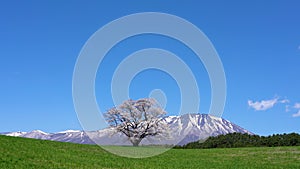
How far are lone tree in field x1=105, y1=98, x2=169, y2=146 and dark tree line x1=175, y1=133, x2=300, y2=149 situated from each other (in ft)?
37.7

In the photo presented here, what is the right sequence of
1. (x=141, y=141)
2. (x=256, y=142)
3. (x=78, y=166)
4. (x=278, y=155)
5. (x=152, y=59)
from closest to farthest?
(x=78, y=166)
(x=152, y=59)
(x=278, y=155)
(x=256, y=142)
(x=141, y=141)

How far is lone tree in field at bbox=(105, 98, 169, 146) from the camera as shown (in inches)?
3509

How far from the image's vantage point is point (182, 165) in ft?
117

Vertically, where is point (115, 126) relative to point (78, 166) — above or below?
above

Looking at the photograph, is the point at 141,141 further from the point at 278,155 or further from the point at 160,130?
the point at 278,155

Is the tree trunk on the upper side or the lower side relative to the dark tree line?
upper

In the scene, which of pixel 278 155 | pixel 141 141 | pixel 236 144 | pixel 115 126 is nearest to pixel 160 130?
pixel 141 141

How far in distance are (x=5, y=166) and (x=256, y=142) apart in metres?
58.6

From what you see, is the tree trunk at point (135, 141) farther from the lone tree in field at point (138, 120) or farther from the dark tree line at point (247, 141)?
the dark tree line at point (247, 141)

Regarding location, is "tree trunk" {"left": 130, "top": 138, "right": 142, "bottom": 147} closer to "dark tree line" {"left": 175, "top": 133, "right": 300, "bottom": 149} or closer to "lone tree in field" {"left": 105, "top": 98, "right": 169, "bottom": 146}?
"lone tree in field" {"left": 105, "top": 98, "right": 169, "bottom": 146}

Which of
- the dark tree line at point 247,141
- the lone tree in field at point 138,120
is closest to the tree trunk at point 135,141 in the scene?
the lone tree in field at point 138,120

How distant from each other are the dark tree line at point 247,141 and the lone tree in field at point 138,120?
1150cm

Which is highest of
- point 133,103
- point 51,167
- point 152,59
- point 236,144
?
point 133,103

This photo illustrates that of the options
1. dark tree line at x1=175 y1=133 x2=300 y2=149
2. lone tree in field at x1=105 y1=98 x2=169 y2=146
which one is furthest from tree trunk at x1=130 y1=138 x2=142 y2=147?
dark tree line at x1=175 y1=133 x2=300 y2=149
